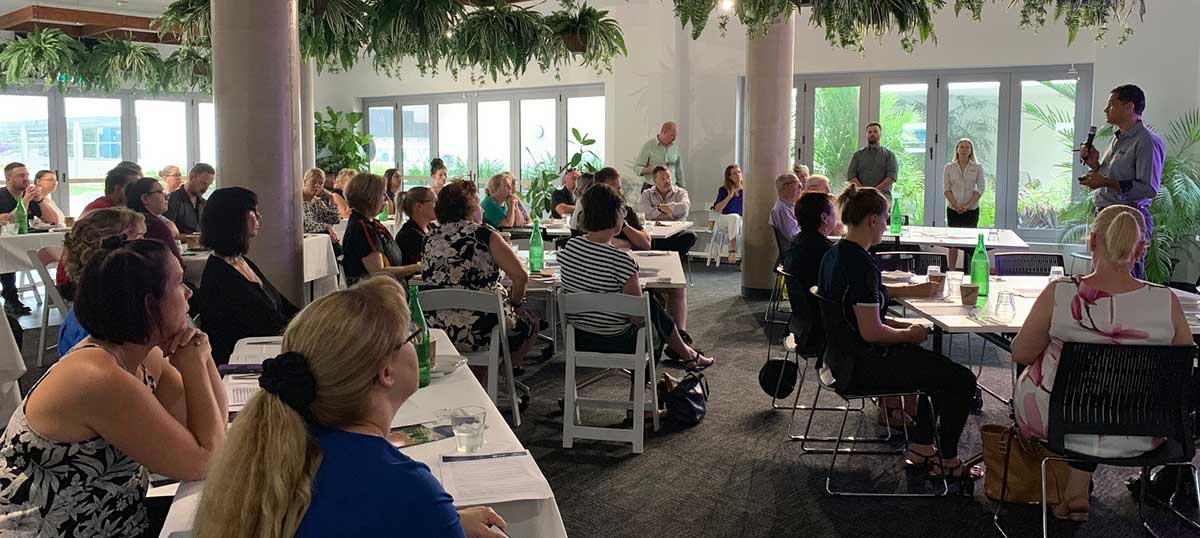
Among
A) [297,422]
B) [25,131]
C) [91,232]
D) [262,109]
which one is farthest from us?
[25,131]

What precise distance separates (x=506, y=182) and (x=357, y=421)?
7.70 meters

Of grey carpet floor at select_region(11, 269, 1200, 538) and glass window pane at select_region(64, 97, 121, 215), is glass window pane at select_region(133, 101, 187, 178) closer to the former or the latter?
glass window pane at select_region(64, 97, 121, 215)

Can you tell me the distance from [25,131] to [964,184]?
41.4ft

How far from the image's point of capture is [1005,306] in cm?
454

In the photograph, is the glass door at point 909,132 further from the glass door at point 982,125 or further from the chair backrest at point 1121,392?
the chair backrest at point 1121,392

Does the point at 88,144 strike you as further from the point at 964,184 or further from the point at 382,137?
the point at 964,184

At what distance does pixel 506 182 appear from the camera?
30.4 feet

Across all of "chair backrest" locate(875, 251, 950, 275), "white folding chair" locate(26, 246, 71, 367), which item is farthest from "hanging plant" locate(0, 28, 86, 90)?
"chair backrest" locate(875, 251, 950, 275)

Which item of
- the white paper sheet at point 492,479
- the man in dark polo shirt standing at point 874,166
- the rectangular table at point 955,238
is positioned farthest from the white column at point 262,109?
the man in dark polo shirt standing at point 874,166

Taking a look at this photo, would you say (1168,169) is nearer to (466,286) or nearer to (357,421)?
(466,286)

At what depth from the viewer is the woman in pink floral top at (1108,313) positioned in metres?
3.46

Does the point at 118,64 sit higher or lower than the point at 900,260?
higher

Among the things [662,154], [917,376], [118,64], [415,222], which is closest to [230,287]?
[415,222]

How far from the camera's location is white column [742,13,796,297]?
959 cm
